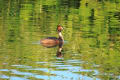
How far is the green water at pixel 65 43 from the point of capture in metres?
15.1

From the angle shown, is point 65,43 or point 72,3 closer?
point 65,43

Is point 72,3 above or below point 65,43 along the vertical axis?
above

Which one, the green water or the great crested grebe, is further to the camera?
the great crested grebe

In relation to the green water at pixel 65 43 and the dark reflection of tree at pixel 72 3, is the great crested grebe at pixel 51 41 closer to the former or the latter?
the green water at pixel 65 43

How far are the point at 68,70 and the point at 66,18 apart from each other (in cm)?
1578

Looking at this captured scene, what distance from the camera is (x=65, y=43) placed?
71.7 feet

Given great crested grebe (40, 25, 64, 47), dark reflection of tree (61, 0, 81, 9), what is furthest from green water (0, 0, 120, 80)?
great crested grebe (40, 25, 64, 47)

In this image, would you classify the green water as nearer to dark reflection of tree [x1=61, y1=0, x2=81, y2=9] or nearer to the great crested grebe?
dark reflection of tree [x1=61, y1=0, x2=81, y2=9]

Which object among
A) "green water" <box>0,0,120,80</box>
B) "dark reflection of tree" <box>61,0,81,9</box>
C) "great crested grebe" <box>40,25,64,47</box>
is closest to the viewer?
"green water" <box>0,0,120,80</box>

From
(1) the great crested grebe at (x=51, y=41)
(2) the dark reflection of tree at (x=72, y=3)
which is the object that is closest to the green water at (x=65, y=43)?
(2) the dark reflection of tree at (x=72, y=3)

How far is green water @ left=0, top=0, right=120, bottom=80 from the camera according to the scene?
15125 mm

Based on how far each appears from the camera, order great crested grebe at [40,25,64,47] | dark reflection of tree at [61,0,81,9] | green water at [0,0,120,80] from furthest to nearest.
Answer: dark reflection of tree at [61,0,81,9]
great crested grebe at [40,25,64,47]
green water at [0,0,120,80]

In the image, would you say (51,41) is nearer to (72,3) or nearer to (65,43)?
(65,43)

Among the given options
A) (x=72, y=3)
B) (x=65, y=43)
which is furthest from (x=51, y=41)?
(x=72, y=3)
